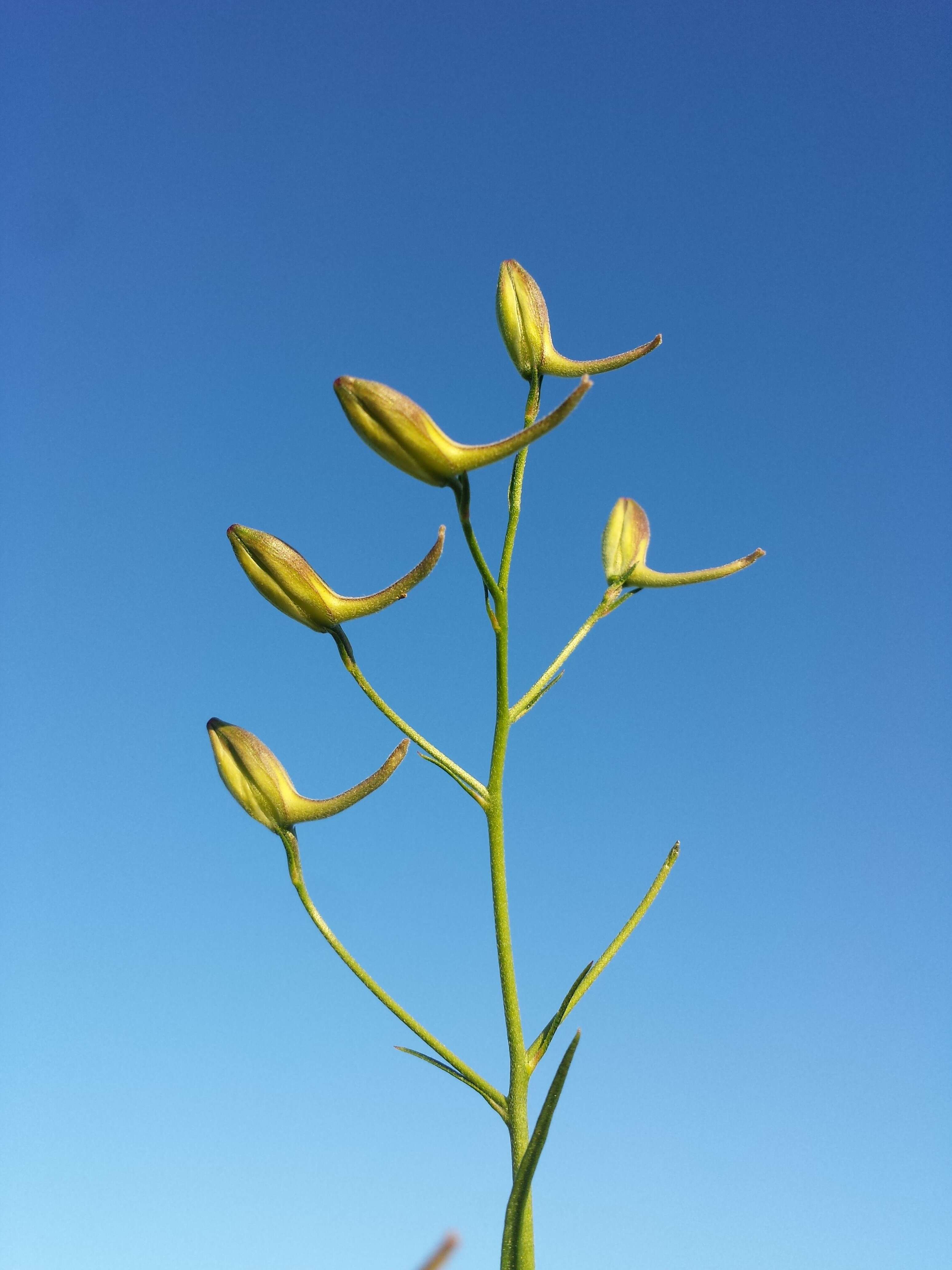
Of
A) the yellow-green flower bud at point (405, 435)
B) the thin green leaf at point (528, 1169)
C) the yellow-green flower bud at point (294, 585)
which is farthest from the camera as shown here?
the yellow-green flower bud at point (294, 585)

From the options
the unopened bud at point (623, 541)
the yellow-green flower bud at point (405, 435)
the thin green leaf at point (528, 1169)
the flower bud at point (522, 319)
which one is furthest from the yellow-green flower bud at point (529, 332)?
the thin green leaf at point (528, 1169)

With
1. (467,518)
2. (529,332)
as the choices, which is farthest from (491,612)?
(529,332)

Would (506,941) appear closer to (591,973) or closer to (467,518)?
(591,973)

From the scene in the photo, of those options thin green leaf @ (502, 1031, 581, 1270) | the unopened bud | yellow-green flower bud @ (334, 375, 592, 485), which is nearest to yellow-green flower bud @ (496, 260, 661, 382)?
the unopened bud

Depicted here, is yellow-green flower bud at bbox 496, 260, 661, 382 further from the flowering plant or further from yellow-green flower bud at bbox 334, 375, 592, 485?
yellow-green flower bud at bbox 334, 375, 592, 485

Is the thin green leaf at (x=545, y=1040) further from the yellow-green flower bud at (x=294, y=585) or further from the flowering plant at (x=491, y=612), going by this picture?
the yellow-green flower bud at (x=294, y=585)
